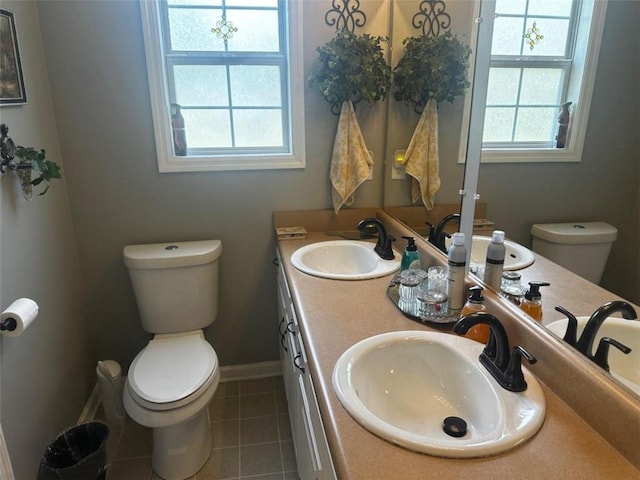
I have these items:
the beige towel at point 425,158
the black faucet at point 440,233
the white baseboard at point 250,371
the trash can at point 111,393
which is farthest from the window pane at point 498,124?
the trash can at point 111,393

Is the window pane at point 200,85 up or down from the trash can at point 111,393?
up

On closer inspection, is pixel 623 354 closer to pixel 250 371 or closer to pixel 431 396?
pixel 431 396

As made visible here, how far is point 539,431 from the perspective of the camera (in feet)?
2.68

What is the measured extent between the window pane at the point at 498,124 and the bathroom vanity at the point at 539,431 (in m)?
0.37

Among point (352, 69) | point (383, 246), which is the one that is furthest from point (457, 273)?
point (352, 69)

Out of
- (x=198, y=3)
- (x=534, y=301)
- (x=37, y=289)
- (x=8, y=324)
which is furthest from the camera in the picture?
(x=198, y=3)

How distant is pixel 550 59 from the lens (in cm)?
94

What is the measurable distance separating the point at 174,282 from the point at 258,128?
885 millimetres

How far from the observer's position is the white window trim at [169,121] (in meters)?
1.86

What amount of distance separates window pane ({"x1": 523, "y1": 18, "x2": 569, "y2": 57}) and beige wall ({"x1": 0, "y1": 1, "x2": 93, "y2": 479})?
1.73 m

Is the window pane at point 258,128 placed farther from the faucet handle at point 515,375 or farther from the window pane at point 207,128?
the faucet handle at point 515,375

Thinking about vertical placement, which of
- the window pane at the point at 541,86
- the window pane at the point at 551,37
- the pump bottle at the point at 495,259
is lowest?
the pump bottle at the point at 495,259

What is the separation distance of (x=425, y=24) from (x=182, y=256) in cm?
151

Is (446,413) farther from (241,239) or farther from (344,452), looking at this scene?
(241,239)
